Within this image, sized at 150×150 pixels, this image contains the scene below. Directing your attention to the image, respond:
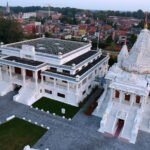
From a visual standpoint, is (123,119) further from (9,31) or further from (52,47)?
(9,31)

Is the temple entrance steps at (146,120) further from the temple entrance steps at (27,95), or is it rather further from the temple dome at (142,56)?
the temple entrance steps at (27,95)

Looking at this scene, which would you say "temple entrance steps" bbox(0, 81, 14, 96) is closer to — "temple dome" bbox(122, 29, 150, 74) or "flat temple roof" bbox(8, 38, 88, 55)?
"flat temple roof" bbox(8, 38, 88, 55)

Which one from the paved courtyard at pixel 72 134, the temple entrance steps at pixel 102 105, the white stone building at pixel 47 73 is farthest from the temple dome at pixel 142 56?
the white stone building at pixel 47 73

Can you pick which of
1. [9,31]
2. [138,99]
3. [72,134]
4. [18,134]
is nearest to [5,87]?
[18,134]

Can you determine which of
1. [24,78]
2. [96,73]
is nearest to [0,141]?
[24,78]

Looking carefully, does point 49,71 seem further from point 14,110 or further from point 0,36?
point 0,36

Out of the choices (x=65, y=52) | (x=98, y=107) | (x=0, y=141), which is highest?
(x=65, y=52)
